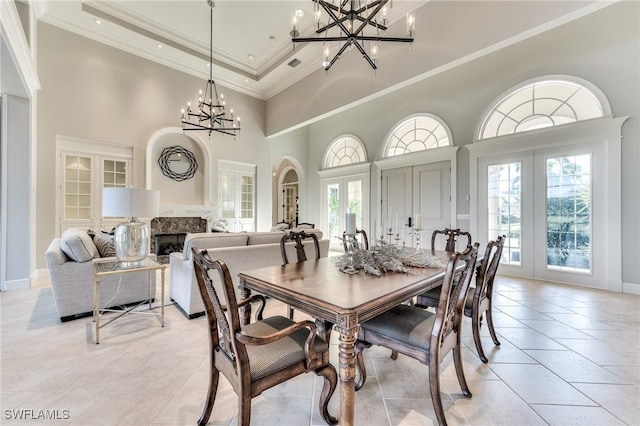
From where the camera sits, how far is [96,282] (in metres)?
2.27

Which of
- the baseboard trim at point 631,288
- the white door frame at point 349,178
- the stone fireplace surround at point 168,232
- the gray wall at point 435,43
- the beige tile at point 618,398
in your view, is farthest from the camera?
the white door frame at point 349,178

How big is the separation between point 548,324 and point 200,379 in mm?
3167

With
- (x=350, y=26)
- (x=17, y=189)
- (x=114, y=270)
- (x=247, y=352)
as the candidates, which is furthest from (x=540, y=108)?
(x=17, y=189)

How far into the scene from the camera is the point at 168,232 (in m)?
5.79

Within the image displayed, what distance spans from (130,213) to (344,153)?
5.93 metres

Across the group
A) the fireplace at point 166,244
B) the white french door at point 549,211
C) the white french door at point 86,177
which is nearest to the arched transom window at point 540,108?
the white french door at point 549,211

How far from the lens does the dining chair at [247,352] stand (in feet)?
3.66

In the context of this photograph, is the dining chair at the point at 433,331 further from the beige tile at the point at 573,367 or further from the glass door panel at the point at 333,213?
the glass door panel at the point at 333,213

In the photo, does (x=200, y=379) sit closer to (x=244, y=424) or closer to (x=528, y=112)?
(x=244, y=424)

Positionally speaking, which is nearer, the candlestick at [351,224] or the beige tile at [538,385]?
Result: the beige tile at [538,385]

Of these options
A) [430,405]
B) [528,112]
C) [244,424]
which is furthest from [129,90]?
[528,112]

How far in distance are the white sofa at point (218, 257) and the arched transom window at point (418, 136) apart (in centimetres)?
399

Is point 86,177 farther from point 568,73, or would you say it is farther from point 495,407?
point 568,73

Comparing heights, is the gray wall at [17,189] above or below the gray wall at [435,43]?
below
